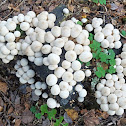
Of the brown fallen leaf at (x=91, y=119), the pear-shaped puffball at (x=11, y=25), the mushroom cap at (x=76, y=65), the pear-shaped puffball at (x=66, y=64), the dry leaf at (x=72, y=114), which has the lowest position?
the brown fallen leaf at (x=91, y=119)

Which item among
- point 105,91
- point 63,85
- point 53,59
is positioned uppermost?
point 53,59

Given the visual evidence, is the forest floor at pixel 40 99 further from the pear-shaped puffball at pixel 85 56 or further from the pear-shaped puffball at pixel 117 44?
the pear-shaped puffball at pixel 85 56

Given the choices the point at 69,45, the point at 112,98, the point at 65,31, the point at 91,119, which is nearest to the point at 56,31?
the point at 65,31

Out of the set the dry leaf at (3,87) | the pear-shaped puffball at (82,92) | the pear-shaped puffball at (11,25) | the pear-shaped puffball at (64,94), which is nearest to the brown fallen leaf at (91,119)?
the pear-shaped puffball at (82,92)

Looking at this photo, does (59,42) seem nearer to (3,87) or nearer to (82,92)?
(82,92)

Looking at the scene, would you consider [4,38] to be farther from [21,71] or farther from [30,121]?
[30,121]

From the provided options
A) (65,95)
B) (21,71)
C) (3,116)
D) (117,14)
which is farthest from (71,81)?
(117,14)

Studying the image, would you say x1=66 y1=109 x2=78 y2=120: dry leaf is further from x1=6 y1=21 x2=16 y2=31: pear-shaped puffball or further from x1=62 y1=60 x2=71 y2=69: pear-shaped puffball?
x1=6 y1=21 x2=16 y2=31: pear-shaped puffball
